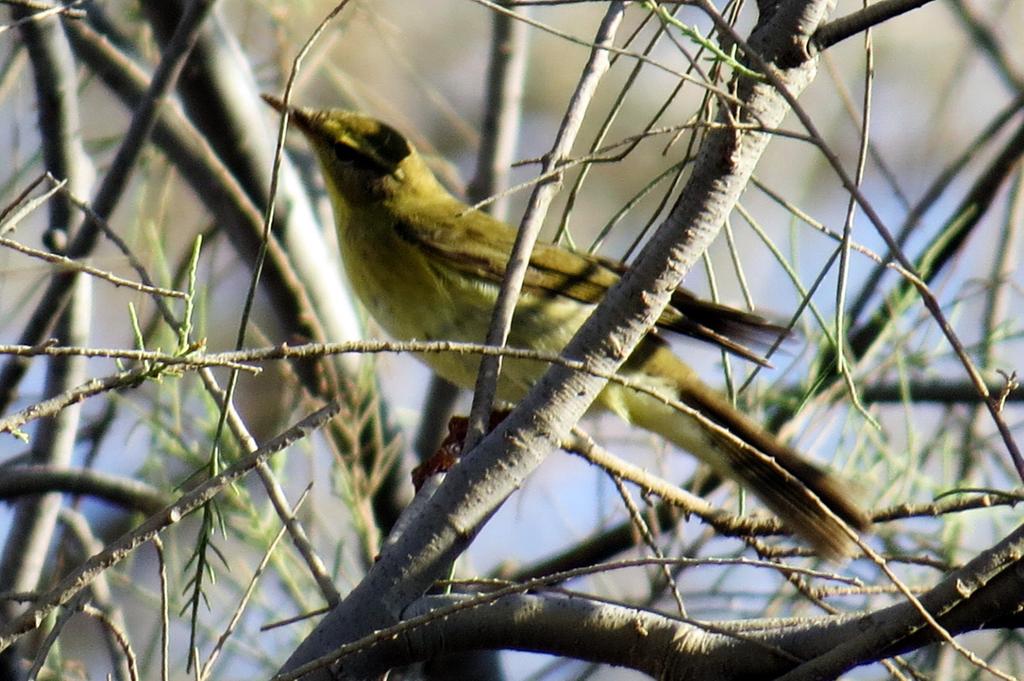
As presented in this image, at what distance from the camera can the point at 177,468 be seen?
5.57m

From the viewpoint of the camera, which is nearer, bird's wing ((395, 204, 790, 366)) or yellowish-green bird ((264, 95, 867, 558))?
bird's wing ((395, 204, 790, 366))

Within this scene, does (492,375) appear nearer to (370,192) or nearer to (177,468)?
(370,192)

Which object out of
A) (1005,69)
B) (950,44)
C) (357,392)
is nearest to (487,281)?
(357,392)

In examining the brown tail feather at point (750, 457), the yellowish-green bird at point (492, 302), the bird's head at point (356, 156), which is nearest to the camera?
the brown tail feather at point (750, 457)

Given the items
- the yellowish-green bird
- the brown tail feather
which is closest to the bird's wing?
the yellowish-green bird

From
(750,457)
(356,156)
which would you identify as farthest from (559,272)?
(356,156)

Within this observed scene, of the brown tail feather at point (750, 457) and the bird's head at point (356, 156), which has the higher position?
the bird's head at point (356, 156)

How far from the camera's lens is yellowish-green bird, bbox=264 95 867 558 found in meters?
2.86

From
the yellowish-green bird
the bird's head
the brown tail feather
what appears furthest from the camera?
the bird's head

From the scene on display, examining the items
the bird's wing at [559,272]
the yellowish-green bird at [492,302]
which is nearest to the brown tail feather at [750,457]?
the yellowish-green bird at [492,302]

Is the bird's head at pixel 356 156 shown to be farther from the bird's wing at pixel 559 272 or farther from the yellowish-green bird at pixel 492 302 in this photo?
the bird's wing at pixel 559 272

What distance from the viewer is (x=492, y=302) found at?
342 cm

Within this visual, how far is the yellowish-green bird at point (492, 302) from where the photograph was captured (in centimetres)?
286

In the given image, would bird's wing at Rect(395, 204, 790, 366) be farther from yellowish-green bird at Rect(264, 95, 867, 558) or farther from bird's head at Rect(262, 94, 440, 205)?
bird's head at Rect(262, 94, 440, 205)
